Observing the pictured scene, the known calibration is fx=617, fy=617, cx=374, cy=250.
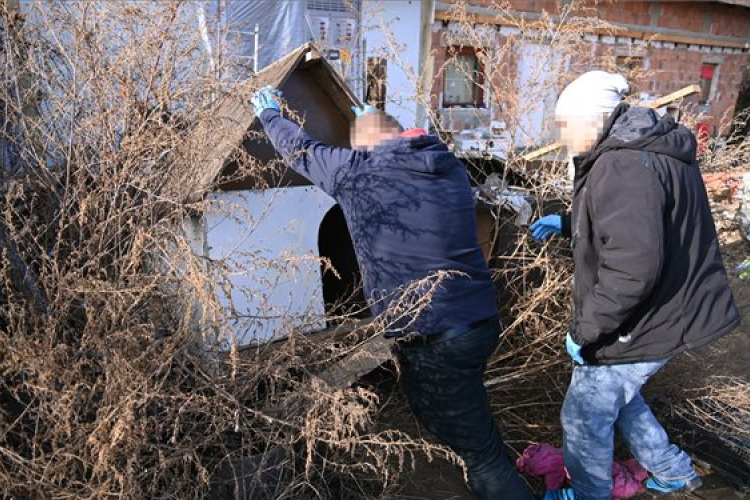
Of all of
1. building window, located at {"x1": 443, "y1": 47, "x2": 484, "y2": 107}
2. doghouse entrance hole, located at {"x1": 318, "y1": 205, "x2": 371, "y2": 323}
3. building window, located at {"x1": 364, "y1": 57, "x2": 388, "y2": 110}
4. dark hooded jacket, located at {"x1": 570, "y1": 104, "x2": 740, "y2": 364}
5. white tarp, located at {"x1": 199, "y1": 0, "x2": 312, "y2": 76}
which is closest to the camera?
dark hooded jacket, located at {"x1": 570, "y1": 104, "x2": 740, "y2": 364}

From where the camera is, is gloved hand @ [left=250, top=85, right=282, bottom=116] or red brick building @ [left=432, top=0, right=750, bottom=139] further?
red brick building @ [left=432, top=0, right=750, bottom=139]

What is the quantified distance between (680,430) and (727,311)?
109cm

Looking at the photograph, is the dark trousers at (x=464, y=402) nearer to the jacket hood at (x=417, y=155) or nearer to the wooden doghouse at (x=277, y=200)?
the wooden doghouse at (x=277, y=200)

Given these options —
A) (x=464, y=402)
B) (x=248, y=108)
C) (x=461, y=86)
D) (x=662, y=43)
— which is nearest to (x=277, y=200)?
(x=248, y=108)

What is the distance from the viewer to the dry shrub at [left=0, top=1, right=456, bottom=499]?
1.86 meters

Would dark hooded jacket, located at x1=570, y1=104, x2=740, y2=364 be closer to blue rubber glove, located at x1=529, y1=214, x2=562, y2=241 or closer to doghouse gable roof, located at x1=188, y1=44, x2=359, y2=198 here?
blue rubber glove, located at x1=529, y1=214, x2=562, y2=241

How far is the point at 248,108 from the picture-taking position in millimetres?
2865

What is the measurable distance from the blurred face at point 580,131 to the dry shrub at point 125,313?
902mm

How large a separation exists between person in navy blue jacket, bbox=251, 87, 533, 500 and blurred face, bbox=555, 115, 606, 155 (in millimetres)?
461

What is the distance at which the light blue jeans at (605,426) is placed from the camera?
2533 mm

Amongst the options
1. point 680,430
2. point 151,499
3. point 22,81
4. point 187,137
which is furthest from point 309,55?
point 680,430

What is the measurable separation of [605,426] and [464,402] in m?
0.65

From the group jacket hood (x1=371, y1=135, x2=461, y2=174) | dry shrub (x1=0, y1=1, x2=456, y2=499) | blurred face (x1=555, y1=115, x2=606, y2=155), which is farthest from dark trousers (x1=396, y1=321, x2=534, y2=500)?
blurred face (x1=555, y1=115, x2=606, y2=155)

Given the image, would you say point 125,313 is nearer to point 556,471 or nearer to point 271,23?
point 556,471
